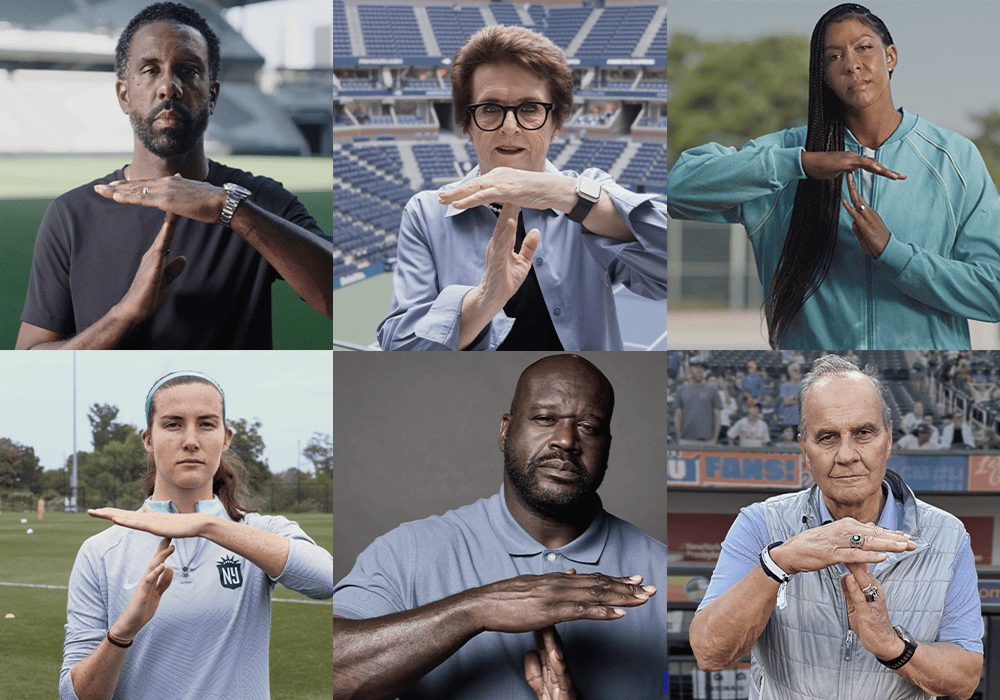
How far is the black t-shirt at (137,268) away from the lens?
3502 mm

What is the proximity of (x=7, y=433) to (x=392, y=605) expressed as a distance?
5.99 feet

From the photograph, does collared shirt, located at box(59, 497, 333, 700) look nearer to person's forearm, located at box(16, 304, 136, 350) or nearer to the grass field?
the grass field

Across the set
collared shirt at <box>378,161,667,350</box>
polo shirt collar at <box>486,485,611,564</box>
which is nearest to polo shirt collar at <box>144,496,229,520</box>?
collared shirt at <box>378,161,667,350</box>

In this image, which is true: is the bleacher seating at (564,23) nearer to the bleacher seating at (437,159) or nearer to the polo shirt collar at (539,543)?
the bleacher seating at (437,159)

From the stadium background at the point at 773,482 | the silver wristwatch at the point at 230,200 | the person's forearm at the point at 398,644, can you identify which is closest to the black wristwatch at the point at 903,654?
the stadium background at the point at 773,482

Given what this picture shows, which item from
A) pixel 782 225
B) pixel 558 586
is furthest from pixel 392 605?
pixel 782 225

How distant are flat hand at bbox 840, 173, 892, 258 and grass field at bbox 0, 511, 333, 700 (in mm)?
2548

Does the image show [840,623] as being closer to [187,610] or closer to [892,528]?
[892,528]

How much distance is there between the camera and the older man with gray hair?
304cm

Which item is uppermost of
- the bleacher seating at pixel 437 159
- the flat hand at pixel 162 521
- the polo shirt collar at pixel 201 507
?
the bleacher seating at pixel 437 159

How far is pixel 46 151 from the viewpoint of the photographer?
11.9 feet

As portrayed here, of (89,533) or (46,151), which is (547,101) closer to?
(46,151)

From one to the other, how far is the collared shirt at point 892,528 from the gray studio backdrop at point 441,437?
1.10ft

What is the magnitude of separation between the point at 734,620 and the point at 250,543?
70.0 inches
